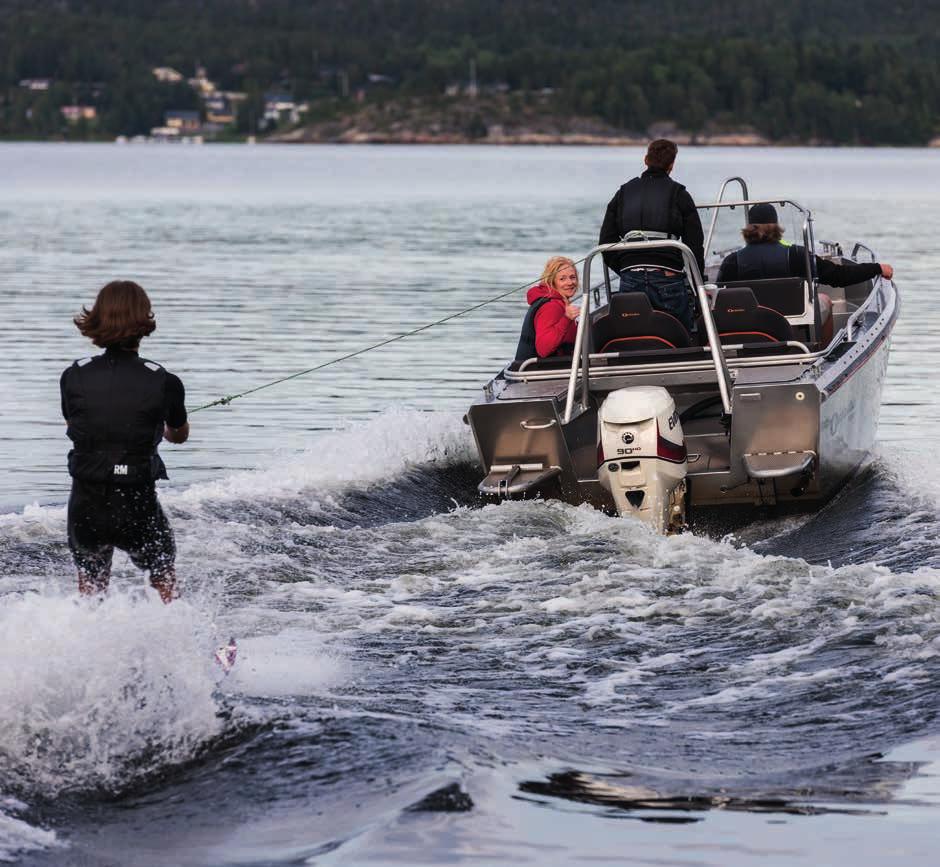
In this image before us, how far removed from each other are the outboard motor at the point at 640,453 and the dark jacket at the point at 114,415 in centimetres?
313

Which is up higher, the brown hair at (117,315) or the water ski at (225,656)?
the brown hair at (117,315)

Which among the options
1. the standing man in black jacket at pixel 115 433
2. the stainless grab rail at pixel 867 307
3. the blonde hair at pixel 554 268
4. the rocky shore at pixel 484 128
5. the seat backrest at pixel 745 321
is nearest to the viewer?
the standing man in black jacket at pixel 115 433

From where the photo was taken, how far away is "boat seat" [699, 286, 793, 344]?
1061 cm

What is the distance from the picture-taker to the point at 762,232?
12.4 m

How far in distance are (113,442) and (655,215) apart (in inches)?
216

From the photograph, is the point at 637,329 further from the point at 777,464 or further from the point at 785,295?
the point at 785,295

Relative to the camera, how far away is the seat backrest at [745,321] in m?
10.6

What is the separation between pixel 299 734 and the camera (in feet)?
19.0

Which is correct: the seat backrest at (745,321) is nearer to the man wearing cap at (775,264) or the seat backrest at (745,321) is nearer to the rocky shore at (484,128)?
the man wearing cap at (775,264)

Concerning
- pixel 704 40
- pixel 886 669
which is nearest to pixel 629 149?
pixel 704 40

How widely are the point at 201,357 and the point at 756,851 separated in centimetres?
1394

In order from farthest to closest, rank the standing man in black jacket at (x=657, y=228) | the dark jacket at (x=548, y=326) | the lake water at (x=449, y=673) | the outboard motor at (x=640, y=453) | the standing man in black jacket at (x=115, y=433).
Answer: the standing man in black jacket at (x=657, y=228) → the dark jacket at (x=548, y=326) → the outboard motor at (x=640, y=453) → the standing man in black jacket at (x=115, y=433) → the lake water at (x=449, y=673)

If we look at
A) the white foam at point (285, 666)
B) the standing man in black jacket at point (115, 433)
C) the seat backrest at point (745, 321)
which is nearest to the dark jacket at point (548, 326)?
the seat backrest at point (745, 321)

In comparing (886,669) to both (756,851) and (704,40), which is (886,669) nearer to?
(756,851)
